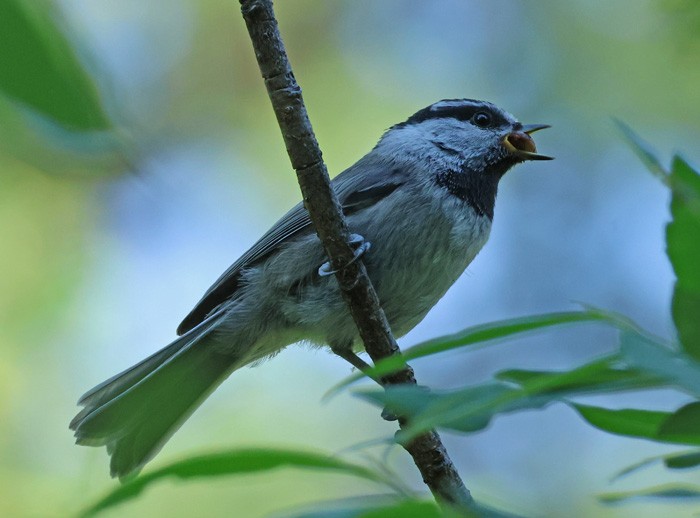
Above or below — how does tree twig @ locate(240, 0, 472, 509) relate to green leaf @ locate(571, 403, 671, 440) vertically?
above

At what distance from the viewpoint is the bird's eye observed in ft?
13.6

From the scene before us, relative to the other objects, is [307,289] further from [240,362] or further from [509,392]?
[509,392]

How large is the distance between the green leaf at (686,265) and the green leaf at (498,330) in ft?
0.19

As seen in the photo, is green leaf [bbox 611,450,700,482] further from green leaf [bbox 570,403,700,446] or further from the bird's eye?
the bird's eye

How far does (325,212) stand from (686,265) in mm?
1765

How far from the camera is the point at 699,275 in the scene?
0.70m

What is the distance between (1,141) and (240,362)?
9.88 ft

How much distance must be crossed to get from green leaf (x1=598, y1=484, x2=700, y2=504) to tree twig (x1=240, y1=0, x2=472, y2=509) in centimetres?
122

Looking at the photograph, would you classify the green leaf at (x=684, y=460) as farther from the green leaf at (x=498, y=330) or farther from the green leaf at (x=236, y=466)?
the green leaf at (x=236, y=466)

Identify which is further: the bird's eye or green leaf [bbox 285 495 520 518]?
the bird's eye

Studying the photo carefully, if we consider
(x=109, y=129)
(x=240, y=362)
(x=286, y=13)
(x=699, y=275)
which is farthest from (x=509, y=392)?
(x=286, y=13)

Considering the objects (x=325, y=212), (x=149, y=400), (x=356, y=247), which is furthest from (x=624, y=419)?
(x=149, y=400)

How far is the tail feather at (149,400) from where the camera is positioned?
3043 millimetres

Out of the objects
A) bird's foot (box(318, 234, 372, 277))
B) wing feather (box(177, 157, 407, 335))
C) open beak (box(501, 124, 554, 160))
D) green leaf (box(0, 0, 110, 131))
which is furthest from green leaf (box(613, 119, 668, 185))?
open beak (box(501, 124, 554, 160))
